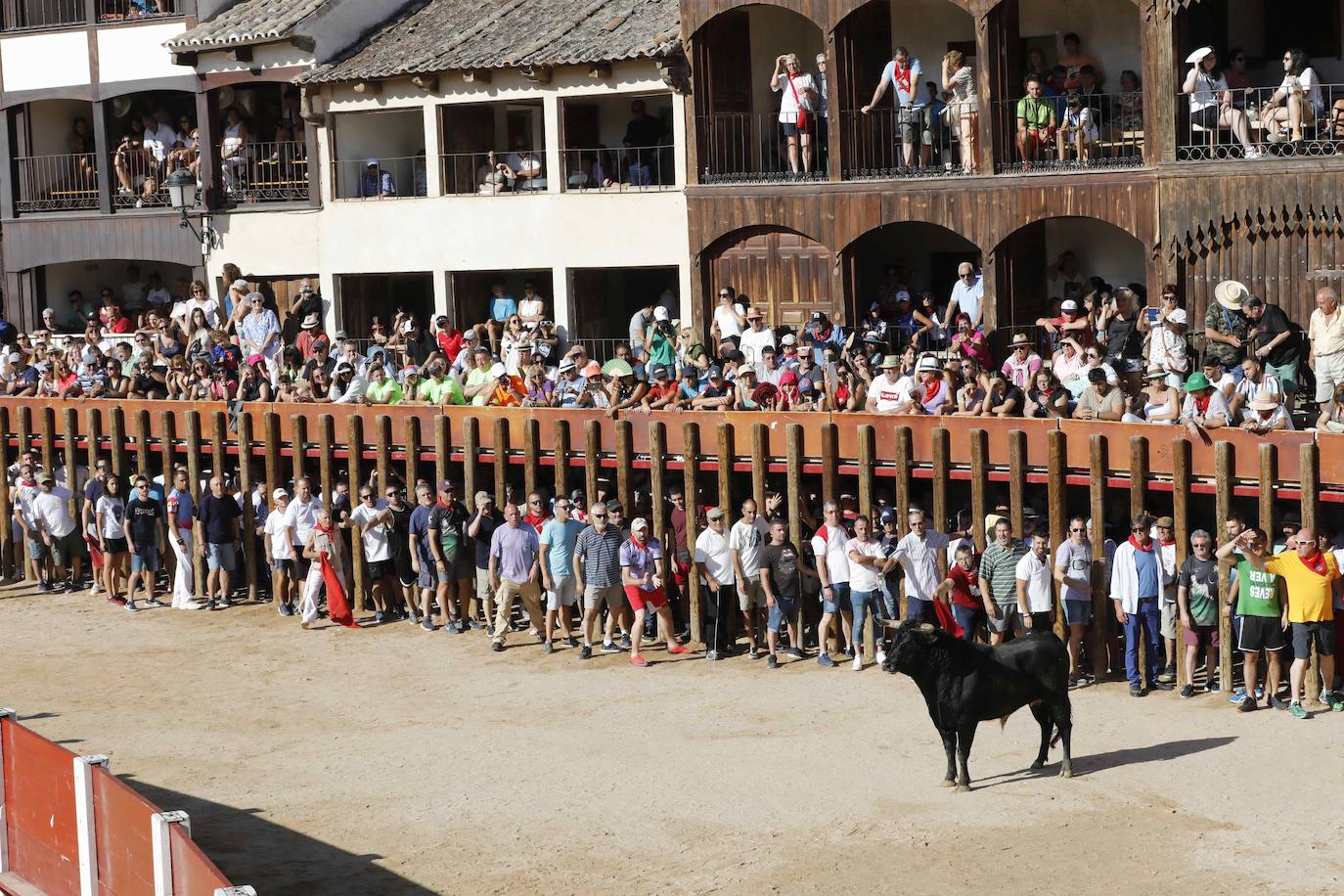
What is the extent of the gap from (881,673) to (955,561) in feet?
5.39

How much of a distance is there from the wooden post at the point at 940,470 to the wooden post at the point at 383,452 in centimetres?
748

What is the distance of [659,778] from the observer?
59.7 ft

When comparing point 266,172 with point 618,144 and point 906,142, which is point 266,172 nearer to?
point 618,144

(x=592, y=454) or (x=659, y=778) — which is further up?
(x=592, y=454)

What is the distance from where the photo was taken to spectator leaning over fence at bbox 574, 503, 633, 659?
22.6 meters

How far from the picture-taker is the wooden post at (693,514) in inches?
905

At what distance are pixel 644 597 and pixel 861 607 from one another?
2678 millimetres

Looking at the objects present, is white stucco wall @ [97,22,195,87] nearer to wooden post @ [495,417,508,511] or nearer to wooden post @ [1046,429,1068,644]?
wooden post @ [495,417,508,511]

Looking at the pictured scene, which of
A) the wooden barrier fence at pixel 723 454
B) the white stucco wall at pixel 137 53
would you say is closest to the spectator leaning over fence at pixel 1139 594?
the wooden barrier fence at pixel 723 454

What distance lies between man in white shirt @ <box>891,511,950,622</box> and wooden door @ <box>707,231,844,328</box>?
8.15m

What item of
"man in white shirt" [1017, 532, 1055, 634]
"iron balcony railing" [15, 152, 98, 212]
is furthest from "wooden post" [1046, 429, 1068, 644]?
"iron balcony railing" [15, 152, 98, 212]

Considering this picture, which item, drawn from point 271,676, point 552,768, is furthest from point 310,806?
point 271,676

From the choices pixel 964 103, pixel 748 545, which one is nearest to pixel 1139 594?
pixel 748 545

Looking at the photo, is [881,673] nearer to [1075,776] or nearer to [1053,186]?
[1075,776]
